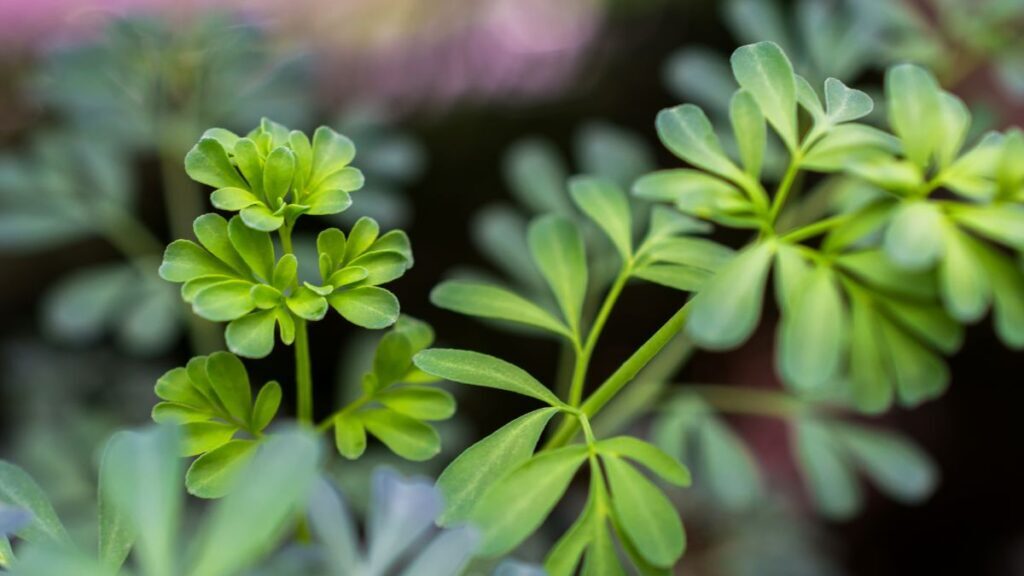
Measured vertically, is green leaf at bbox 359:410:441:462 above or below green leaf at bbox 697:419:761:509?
above

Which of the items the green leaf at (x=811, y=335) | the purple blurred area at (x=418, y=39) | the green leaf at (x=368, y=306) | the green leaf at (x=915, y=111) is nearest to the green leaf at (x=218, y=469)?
the green leaf at (x=368, y=306)

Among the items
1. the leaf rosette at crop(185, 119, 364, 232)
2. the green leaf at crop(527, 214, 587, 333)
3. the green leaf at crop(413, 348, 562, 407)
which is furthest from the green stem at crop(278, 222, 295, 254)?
the green leaf at crop(527, 214, 587, 333)

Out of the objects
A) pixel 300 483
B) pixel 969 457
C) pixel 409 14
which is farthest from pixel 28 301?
pixel 969 457

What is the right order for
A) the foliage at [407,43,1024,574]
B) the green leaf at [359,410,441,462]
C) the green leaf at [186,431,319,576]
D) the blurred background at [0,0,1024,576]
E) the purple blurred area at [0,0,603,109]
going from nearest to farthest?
the green leaf at [186,431,319,576]
the foliage at [407,43,1024,574]
the green leaf at [359,410,441,462]
the blurred background at [0,0,1024,576]
the purple blurred area at [0,0,603,109]

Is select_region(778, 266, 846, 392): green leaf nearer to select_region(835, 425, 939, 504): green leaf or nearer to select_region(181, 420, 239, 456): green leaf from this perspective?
select_region(181, 420, 239, 456): green leaf

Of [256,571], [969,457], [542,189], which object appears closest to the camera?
[256,571]

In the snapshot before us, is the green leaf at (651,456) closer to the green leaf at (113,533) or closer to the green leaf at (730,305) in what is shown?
the green leaf at (730,305)

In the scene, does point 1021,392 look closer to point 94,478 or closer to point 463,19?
point 463,19
